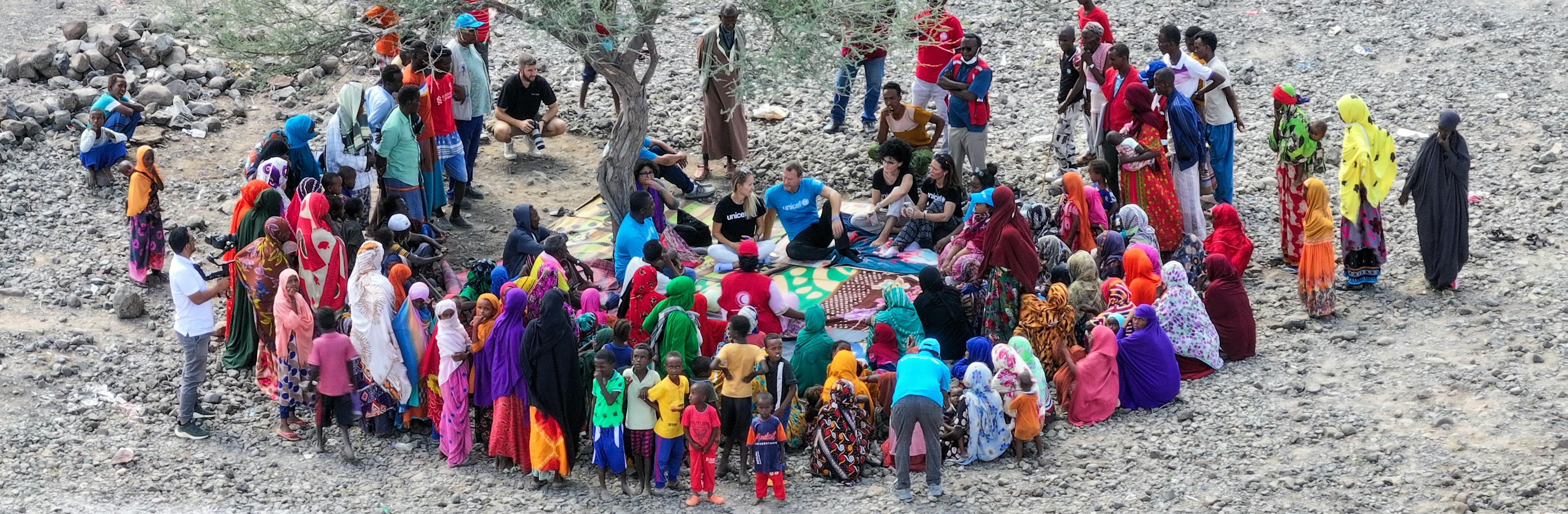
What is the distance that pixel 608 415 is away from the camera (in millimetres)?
7785

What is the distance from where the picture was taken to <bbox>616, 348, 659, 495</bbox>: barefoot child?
7750 mm

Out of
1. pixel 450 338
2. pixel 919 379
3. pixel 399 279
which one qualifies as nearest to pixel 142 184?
pixel 399 279

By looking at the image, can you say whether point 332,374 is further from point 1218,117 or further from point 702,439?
point 1218,117

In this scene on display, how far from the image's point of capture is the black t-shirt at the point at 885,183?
11.3 meters

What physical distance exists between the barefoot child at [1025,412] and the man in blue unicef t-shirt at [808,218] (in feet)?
9.87

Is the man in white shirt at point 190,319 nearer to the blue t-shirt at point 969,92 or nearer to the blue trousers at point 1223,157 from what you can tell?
the blue t-shirt at point 969,92

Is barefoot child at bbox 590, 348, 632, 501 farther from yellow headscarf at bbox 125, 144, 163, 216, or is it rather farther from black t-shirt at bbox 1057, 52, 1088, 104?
black t-shirt at bbox 1057, 52, 1088, 104

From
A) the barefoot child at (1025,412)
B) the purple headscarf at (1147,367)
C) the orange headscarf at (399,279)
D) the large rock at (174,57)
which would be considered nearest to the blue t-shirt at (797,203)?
the purple headscarf at (1147,367)

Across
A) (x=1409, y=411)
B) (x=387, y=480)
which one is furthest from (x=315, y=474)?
(x=1409, y=411)

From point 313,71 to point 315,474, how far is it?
7.39 meters

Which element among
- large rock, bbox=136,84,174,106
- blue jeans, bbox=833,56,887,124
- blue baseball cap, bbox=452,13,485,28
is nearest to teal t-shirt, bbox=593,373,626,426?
blue baseball cap, bbox=452,13,485,28

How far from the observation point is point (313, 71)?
48.1 ft

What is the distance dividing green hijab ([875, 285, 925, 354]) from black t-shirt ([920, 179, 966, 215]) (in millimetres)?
2286

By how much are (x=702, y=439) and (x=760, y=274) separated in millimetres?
1925
